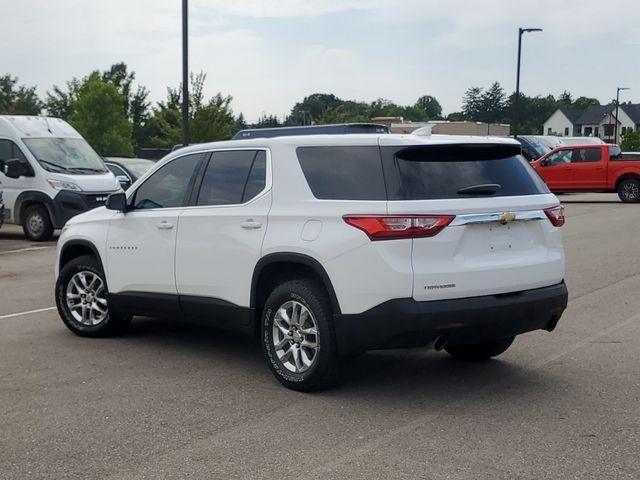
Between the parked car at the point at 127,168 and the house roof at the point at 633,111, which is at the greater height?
the parked car at the point at 127,168

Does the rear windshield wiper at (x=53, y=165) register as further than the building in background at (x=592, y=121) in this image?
No

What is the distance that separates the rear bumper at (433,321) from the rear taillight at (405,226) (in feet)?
1.33

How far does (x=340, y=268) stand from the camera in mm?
5766

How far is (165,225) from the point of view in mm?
7152

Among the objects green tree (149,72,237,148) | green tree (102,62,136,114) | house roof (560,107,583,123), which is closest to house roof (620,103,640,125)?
house roof (560,107,583,123)

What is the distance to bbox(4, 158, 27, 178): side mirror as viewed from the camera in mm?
16953

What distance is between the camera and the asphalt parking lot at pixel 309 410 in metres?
4.74

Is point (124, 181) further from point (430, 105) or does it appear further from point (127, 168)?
point (430, 105)

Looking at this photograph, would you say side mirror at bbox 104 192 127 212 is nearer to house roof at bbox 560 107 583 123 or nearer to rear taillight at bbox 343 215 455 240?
rear taillight at bbox 343 215 455 240

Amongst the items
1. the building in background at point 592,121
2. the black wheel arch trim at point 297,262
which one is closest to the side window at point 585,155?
A: the black wheel arch trim at point 297,262

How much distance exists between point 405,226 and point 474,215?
50 cm

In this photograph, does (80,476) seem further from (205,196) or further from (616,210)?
(616,210)

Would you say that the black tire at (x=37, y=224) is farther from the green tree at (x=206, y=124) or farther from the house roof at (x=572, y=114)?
the house roof at (x=572, y=114)

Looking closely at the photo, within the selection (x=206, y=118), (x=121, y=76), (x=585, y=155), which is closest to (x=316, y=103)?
(x=121, y=76)
